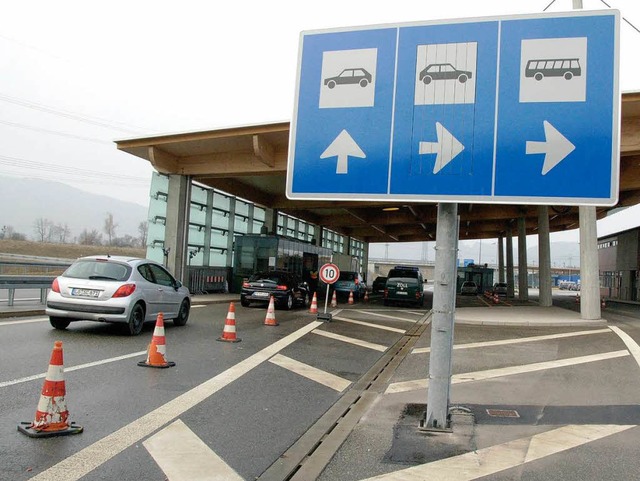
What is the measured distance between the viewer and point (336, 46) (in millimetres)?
5609

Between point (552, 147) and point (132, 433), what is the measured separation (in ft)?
15.2

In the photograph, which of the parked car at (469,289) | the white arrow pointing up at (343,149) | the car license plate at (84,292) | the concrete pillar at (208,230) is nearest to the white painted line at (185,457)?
the white arrow pointing up at (343,149)

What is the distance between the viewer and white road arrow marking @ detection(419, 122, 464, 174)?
512cm

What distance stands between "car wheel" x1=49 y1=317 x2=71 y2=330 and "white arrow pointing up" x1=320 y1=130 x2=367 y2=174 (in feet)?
27.1

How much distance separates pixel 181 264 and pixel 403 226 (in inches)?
1359

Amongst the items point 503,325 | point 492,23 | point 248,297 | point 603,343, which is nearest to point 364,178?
point 492,23

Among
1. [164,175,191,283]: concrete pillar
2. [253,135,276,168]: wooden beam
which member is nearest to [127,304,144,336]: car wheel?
[253,135,276,168]: wooden beam

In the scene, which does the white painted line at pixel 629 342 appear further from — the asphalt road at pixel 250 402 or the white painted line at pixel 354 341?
the white painted line at pixel 354 341

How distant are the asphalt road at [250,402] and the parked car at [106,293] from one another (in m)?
0.43

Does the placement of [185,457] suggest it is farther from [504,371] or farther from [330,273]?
[330,273]

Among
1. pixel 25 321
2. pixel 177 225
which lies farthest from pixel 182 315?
pixel 177 225

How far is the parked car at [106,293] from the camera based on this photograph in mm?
10555

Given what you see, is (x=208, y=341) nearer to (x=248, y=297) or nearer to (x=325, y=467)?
(x=325, y=467)

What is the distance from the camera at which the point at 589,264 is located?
1916cm
